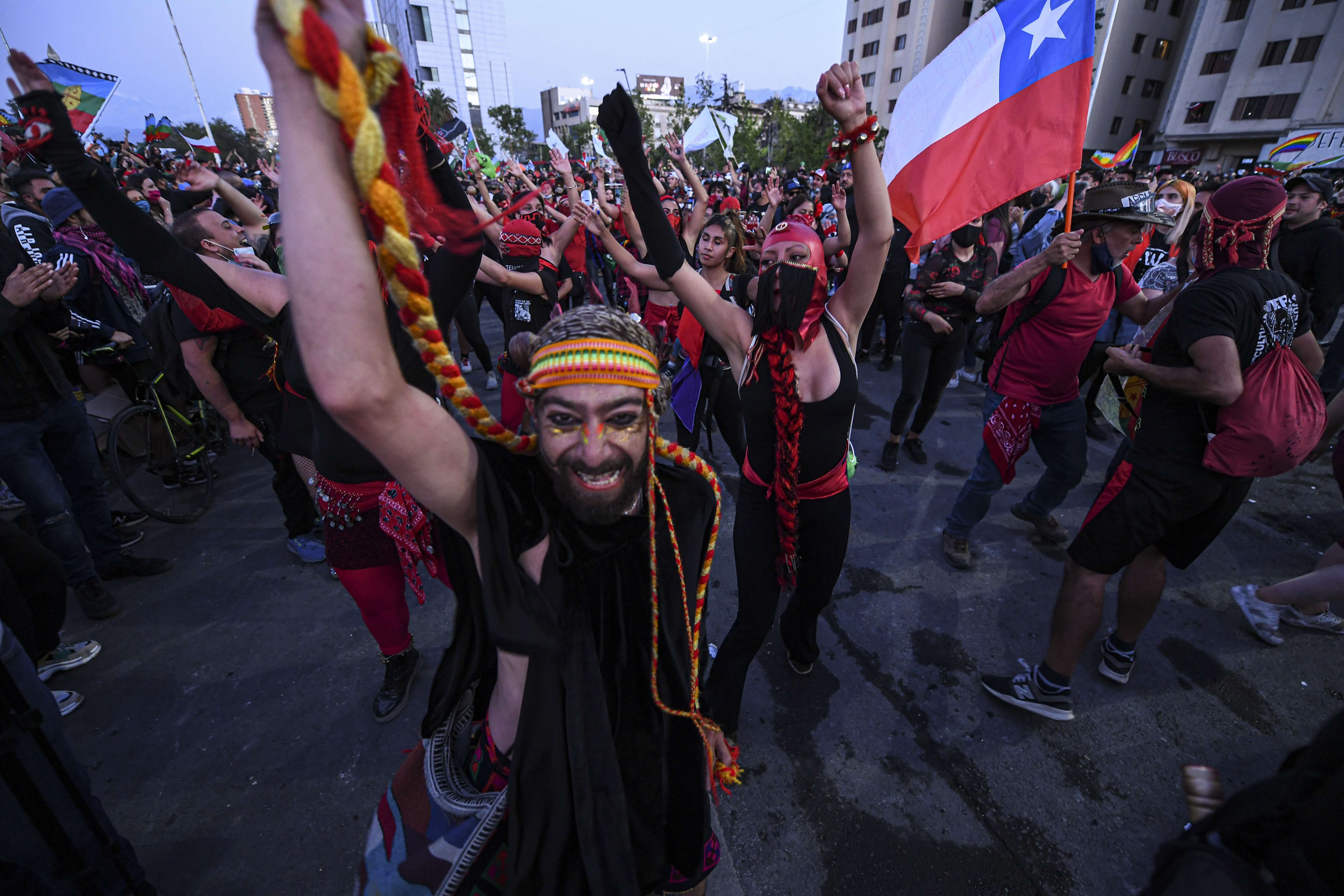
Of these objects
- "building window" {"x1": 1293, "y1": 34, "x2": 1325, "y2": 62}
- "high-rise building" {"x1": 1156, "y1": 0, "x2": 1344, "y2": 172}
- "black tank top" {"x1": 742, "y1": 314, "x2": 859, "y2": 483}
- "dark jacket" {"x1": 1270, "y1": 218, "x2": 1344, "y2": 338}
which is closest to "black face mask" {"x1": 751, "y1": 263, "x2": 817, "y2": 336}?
"black tank top" {"x1": 742, "y1": 314, "x2": 859, "y2": 483}

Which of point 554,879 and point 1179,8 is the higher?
point 1179,8

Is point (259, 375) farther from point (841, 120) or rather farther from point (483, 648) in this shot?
point (841, 120)

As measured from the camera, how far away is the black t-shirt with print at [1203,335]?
7.35 ft

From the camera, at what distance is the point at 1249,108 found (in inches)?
1092

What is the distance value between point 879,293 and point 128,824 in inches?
304

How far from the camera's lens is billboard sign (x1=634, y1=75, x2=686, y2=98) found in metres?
88.4

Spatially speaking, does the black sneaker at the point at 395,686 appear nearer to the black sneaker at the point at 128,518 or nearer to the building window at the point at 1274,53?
the black sneaker at the point at 128,518

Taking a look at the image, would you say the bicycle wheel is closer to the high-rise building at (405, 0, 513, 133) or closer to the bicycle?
the bicycle

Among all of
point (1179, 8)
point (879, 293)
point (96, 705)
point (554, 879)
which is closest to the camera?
point (554, 879)

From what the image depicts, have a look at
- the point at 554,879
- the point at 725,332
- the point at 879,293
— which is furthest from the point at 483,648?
the point at 879,293

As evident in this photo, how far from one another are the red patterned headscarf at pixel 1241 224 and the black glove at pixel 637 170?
227 cm

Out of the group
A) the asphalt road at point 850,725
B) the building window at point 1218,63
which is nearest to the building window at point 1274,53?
the building window at point 1218,63

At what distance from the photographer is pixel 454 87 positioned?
63.3 metres

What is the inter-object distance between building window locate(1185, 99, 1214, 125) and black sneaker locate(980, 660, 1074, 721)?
4200 centimetres
